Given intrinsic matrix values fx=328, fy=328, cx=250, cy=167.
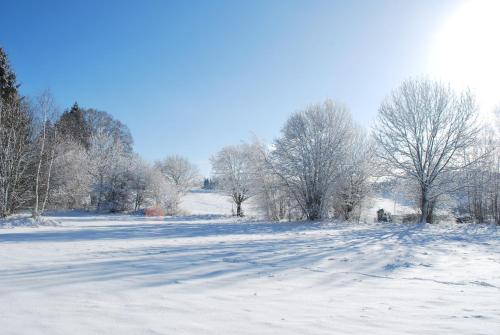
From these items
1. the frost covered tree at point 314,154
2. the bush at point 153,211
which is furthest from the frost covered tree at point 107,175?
the frost covered tree at point 314,154

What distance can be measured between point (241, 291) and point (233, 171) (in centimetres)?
3784

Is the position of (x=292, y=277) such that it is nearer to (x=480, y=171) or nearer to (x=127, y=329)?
(x=127, y=329)

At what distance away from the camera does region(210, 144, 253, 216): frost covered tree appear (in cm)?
4172

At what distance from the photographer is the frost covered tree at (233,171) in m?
41.7

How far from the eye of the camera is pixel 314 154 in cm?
2531

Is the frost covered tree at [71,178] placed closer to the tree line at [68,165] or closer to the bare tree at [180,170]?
the tree line at [68,165]

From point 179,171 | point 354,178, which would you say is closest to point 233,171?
point 354,178

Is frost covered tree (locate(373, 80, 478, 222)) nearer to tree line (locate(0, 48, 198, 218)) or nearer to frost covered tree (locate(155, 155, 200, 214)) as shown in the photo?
tree line (locate(0, 48, 198, 218))

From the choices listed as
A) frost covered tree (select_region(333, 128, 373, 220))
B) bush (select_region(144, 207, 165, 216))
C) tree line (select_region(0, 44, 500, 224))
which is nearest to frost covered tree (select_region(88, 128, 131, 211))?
bush (select_region(144, 207, 165, 216))

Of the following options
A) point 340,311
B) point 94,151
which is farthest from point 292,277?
point 94,151

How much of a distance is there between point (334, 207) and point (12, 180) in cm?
2464

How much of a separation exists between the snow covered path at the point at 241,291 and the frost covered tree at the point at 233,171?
1227 inches

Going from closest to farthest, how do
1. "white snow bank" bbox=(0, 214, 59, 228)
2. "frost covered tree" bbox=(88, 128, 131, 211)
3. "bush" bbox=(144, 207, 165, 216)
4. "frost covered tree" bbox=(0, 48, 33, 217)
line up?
"white snow bank" bbox=(0, 214, 59, 228)
"frost covered tree" bbox=(0, 48, 33, 217)
"bush" bbox=(144, 207, 165, 216)
"frost covered tree" bbox=(88, 128, 131, 211)

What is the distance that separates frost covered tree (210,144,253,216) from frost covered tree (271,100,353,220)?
14756mm
